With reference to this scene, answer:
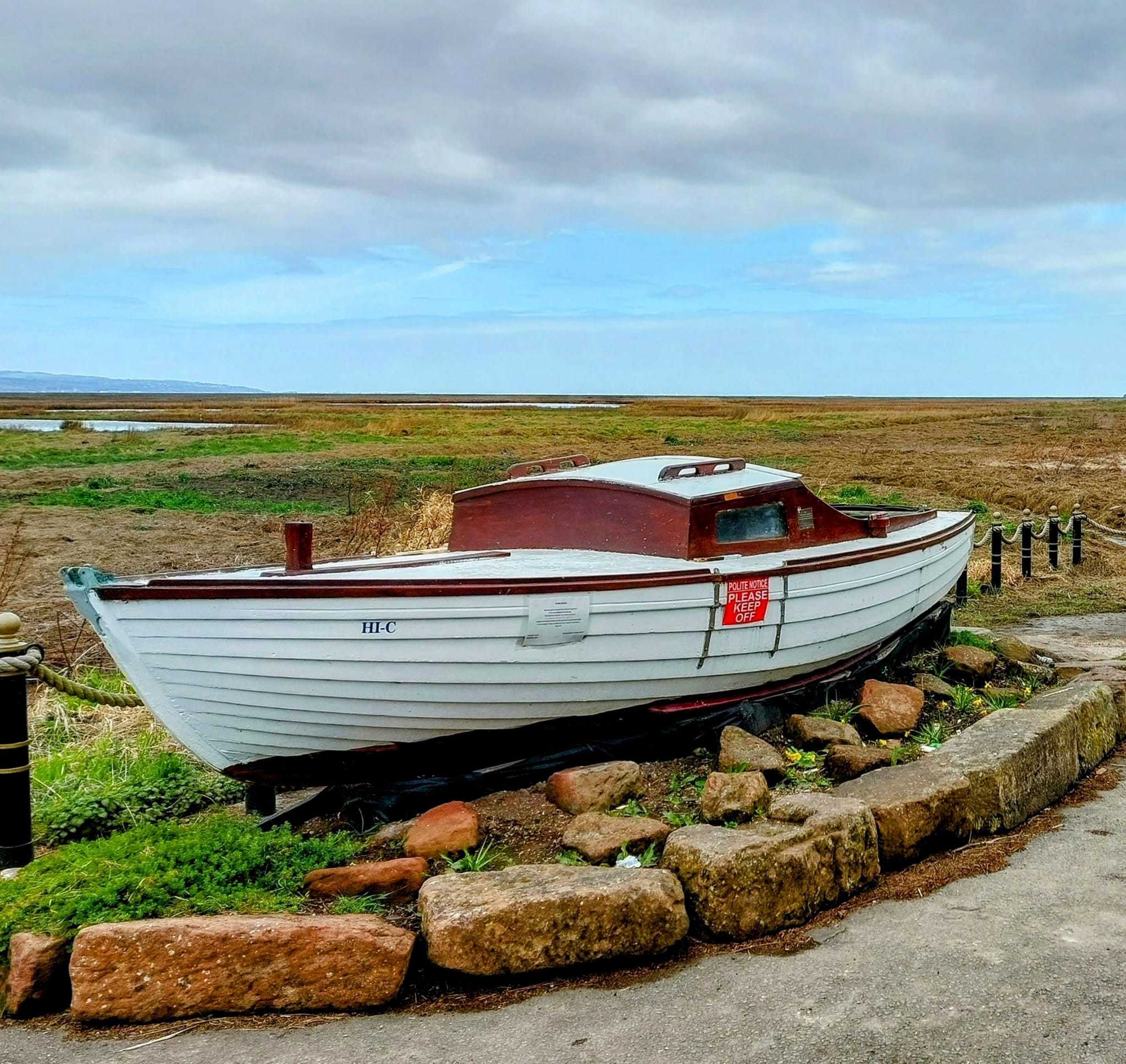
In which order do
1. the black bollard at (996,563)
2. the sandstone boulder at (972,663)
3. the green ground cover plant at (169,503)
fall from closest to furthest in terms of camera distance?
1. the sandstone boulder at (972,663)
2. the black bollard at (996,563)
3. the green ground cover plant at (169,503)

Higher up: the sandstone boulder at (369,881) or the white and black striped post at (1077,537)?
the white and black striped post at (1077,537)

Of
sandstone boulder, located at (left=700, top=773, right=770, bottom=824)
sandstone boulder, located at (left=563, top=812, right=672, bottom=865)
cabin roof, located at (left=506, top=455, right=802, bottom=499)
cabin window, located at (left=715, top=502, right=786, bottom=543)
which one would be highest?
cabin roof, located at (left=506, top=455, right=802, bottom=499)

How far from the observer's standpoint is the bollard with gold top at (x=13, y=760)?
5.20 metres

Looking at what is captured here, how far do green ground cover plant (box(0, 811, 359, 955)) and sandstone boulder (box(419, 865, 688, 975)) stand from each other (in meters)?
0.83

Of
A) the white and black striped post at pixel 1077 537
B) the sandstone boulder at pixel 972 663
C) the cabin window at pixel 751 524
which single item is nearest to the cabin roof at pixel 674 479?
the cabin window at pixel 751 524

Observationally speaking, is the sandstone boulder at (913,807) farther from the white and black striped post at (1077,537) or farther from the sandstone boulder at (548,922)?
the white and black striped post at (1077,537)

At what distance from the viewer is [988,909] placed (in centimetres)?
461

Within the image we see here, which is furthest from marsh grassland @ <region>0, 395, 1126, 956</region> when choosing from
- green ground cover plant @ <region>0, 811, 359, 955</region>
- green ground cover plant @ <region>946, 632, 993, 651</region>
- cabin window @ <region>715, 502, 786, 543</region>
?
green ground cover plant @ <region>946, 632, 993, 651</region>

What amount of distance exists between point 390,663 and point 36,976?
203cm

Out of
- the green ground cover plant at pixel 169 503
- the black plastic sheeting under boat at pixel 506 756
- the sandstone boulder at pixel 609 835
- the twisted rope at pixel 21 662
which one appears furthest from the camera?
the green ground cover plant at pixel 169 503

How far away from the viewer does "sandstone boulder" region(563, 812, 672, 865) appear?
4977 mm

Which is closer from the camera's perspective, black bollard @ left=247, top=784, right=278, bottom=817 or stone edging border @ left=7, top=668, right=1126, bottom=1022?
stone edging border @ left=7, top=668, right=1126, bottom=1022

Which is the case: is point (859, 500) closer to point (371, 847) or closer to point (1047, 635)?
point (1047, 635)

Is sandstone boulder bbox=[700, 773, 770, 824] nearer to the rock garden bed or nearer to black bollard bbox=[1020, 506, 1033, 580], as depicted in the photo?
the rock garden bed
